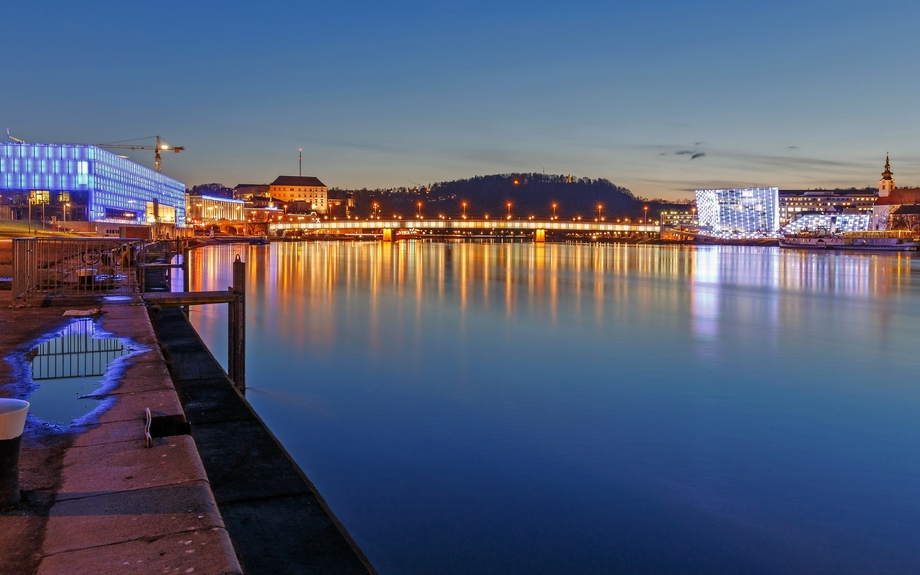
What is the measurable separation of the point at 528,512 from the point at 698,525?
161 cm

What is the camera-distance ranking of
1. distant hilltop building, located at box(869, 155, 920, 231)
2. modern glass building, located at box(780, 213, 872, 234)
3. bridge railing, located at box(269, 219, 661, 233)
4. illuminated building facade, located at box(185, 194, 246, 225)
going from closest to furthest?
1. bridge railing, located at box(269, 219, 661, 233)
2. distant hilltop building, located at box(869, 155, 920, 231)
3. illuminated building facade, located at box(185, 194, 246, 225)
4. modern glass building, located at box(780, 213, 872, 234)

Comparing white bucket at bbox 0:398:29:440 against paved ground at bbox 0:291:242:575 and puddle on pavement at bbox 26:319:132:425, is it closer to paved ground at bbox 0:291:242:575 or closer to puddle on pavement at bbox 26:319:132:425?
paved ground at bbox 0:291:242:575

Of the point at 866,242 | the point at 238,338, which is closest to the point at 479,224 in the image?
the point at 866,242

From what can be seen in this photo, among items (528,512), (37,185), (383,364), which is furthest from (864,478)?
(37,185)

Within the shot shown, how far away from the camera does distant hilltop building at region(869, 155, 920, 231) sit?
475 ft

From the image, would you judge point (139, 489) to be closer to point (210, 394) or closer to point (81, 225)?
point (210, 394)

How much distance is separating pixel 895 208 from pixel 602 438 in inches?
6694

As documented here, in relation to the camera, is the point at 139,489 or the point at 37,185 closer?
the point at 139,489

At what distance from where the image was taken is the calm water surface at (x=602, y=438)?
6.46 m

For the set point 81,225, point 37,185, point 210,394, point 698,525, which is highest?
point 37,185

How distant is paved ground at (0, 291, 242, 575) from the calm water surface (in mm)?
2187

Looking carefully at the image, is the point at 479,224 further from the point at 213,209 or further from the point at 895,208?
the point at 895,208

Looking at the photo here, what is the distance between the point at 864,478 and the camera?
820 centimetres

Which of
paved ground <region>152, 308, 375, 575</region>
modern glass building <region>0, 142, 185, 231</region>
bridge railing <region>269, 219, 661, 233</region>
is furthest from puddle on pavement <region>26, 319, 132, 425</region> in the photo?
bridge railing <region>269, 219, 661, 233</region>
